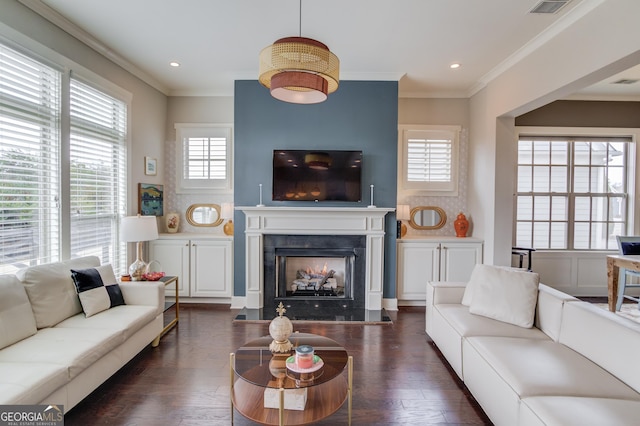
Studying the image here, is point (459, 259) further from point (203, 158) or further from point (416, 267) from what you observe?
point (203, 158)

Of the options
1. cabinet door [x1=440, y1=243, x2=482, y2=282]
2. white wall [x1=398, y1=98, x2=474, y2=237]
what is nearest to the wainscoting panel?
cabinet door [x1=440, y1=243, x2=482, y2=282]

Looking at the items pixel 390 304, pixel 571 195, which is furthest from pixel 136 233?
pixel 571 195

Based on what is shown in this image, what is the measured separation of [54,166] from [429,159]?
4.54 metres

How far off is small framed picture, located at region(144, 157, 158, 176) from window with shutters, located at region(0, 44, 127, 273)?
0.45 meters

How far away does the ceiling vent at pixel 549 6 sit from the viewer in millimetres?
2596

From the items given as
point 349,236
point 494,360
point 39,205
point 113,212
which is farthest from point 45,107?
point 494,360

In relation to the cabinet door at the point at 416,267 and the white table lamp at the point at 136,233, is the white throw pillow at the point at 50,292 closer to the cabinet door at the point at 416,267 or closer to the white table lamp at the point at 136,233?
the white table lamp at the point at 136,233

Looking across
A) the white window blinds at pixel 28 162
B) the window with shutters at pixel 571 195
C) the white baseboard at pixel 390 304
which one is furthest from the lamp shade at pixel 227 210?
the window with shutters at pixel 571 195

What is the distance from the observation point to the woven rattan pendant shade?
209 centimetres

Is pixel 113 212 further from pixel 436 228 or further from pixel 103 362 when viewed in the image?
pixel 436 228

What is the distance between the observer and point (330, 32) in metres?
3.16

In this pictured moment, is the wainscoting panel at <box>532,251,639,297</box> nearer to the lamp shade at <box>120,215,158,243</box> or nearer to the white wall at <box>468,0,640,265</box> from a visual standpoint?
the white wall at <box>468,0,640,265</box>

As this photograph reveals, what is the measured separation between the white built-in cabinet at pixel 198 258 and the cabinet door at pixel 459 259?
295 centimetres

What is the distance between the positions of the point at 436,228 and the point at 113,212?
173 inches
